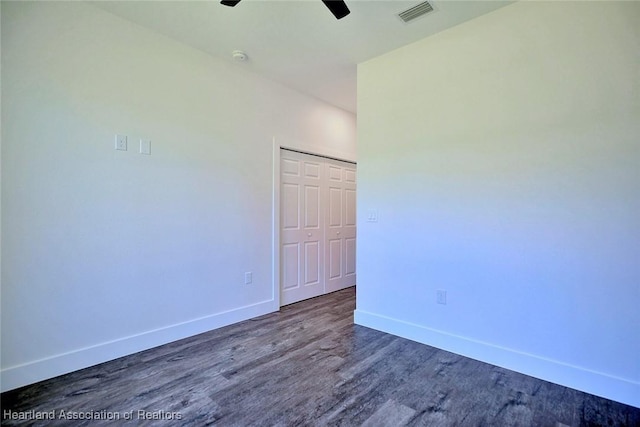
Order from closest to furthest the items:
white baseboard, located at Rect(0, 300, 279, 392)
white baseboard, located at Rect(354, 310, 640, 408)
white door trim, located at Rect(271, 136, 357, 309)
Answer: white baseboard, located at Rect(354, 310, 640, 408) → white baseboard, located at Rect(0, 300, 279, 392) → white door trim, located at Rect(271, 136, 357, 309)

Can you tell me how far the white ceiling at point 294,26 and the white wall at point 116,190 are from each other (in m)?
0.22

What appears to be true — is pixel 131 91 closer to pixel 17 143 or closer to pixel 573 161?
pixel 17 143

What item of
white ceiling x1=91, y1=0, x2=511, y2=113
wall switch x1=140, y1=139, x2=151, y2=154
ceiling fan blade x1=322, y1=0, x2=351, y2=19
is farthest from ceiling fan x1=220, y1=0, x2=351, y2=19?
wall switch x1=140, y1=139, x2=151, y2=154

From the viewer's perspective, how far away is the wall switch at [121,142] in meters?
2.34

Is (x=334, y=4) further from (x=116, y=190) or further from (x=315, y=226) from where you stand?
(x=315, y=226)

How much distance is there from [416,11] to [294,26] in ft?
3.22

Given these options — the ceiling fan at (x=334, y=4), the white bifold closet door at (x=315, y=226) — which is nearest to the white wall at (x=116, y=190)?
the white bifold closet door at (x=315, y=226)

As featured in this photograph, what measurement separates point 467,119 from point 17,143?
3.29 m

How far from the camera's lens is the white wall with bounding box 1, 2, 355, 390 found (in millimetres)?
1952

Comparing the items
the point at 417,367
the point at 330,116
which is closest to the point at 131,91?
the point at 330,116

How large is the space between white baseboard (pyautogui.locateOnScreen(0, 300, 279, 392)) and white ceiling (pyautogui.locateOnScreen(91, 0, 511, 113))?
262cm

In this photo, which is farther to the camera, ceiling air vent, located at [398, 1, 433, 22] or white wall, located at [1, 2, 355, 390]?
ceiling air vent, located at [398, 1, 433, 22]

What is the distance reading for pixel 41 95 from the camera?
6.61 ft

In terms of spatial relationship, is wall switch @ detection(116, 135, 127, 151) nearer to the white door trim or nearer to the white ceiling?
the white ceiling
